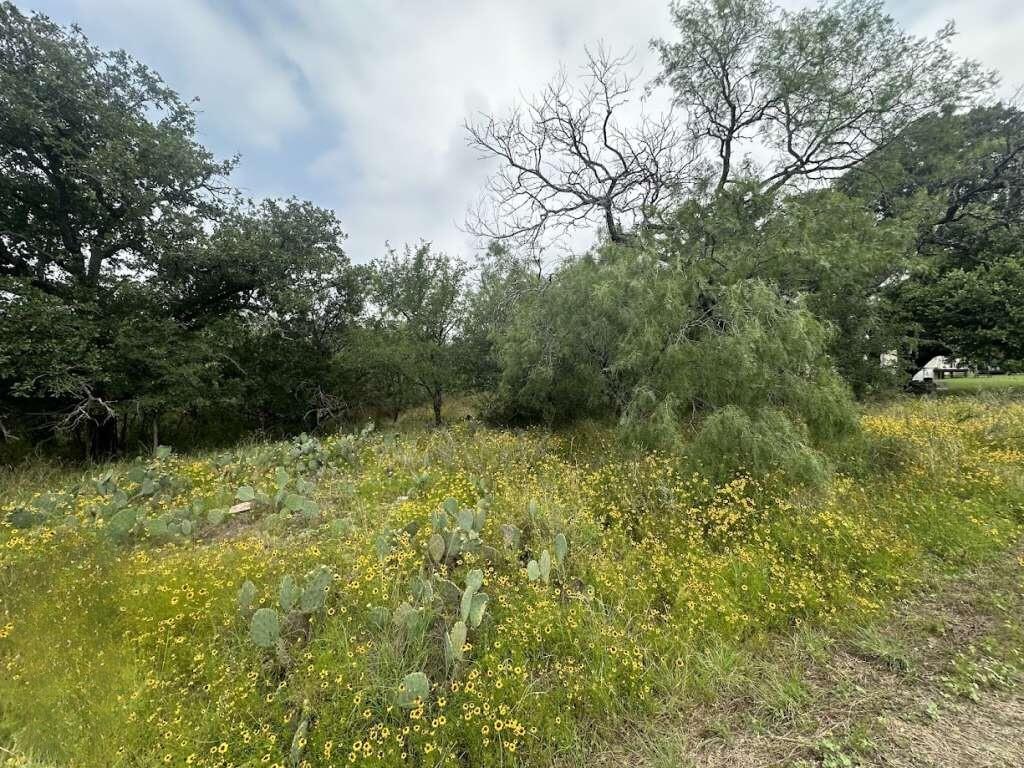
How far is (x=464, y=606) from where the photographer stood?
213 centimetres

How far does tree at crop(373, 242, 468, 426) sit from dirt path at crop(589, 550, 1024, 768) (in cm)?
808

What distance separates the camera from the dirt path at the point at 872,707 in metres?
1.68

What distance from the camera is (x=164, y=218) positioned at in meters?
7.51

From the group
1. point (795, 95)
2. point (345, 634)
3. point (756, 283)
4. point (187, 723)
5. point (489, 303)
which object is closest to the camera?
point (187, 723)

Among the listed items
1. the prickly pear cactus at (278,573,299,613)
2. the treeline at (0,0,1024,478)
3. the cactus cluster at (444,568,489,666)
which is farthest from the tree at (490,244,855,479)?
the prickly pear cactus at (278,573,299,613)

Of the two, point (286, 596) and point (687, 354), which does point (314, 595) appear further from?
point (687, 354)

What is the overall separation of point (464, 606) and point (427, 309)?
8541 millimetres

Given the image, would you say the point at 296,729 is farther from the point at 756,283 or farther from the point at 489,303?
the point at 489,303

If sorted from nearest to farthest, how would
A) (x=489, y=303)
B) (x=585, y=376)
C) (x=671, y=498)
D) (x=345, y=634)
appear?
(x=345, y=634)
(x=671, y=498)
(x=585, y=376)
(x=489, y=303)

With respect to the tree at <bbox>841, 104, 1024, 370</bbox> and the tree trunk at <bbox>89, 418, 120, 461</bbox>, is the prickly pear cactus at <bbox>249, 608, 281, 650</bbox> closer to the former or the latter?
the tree trunk at <bbox>89, 418, 120, 461</bbox>

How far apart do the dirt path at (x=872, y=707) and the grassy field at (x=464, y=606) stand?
0.8 inches

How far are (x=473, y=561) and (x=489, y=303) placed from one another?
6.87 m

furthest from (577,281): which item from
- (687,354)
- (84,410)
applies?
(84,410)

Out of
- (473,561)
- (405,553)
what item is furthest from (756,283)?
(405,553)
